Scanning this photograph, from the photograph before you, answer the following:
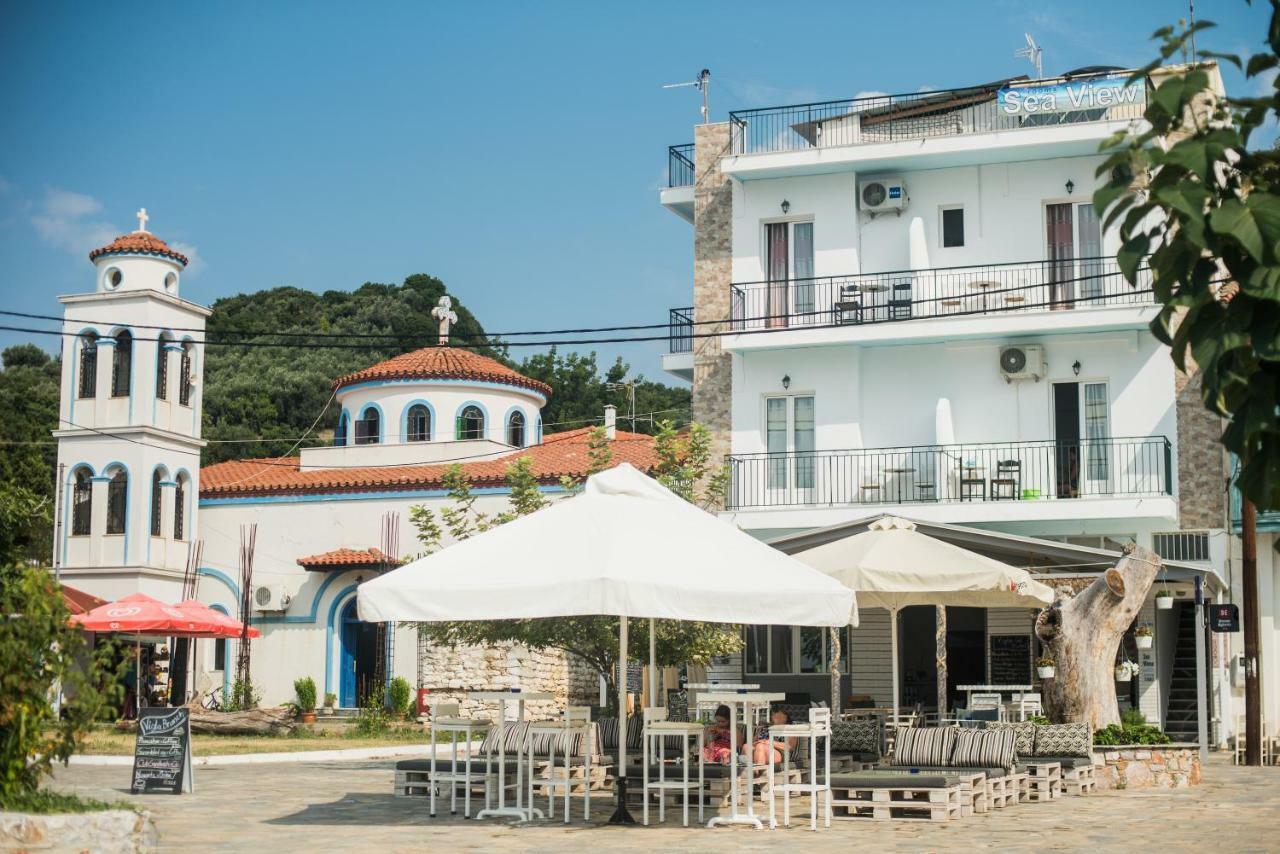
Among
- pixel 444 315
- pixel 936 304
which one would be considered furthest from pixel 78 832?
pixel 444 315

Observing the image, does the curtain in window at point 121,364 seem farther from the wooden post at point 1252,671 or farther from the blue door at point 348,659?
the wooden post at point 1252,671

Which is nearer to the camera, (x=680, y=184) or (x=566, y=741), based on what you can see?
(x=566, y=741)

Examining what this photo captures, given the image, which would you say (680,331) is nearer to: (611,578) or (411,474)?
(411,474)

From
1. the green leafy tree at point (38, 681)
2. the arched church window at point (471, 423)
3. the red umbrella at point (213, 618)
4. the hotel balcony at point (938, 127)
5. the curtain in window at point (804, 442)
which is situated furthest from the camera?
the arched church window at point (471, 423)

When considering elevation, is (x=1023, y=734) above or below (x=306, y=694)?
above

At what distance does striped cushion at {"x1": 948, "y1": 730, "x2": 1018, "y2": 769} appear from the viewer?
46.2 ft

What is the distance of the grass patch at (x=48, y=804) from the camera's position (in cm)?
917

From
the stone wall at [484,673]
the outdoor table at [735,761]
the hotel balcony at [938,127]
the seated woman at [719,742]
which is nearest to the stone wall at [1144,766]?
the seated woman at [719,742]

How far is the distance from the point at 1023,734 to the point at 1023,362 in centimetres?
976

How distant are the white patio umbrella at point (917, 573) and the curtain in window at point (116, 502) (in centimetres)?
1971

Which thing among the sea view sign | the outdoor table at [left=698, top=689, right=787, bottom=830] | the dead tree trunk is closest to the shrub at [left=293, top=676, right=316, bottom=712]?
the dead tree trunk

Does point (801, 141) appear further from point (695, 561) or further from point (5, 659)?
point (5, 659)

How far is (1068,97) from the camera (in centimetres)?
2419

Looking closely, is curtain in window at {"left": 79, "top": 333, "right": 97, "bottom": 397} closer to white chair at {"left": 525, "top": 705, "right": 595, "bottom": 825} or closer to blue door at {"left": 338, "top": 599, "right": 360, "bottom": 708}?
blue door at {"left": 338, "top": 599, "right": 360, "bottom": 708}
